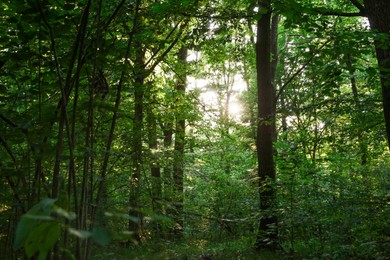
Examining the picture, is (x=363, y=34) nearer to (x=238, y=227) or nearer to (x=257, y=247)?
(x=257, y=247)

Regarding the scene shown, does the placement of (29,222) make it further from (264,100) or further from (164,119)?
(164,119)

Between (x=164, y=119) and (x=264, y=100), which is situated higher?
(x=264, y=100)

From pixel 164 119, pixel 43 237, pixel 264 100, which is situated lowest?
pixel 43 237

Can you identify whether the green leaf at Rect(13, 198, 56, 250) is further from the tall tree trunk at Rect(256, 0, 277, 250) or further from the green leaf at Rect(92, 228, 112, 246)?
the tall tree trunk at Rect(256, 0, 277, 250)

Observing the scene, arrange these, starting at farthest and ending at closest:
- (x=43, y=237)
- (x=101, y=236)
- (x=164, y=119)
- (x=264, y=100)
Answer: (x=164, y=119) → (x=264, y=100) → (x=43, y=237) → (x=101, y=236)

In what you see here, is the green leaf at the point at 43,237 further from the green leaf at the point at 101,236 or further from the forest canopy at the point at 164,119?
the green leaf at the point at 101,236

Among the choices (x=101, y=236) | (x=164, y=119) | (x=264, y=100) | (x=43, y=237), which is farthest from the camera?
(x=164, y=119)

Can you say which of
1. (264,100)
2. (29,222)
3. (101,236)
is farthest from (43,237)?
(264,100)

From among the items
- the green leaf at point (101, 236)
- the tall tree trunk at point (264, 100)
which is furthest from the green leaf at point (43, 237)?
the tall tree trunk at point (264, 100)

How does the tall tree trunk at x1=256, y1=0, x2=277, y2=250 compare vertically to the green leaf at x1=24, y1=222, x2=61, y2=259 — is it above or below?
above

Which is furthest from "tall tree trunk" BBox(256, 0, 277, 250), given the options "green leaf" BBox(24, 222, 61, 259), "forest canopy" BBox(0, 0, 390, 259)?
"green leaf" BBox(24, 222, 61, 259)

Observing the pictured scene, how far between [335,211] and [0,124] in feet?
15.1

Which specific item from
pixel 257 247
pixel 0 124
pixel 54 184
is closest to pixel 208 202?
pixel 257 247

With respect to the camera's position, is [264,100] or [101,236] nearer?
[101,236]
